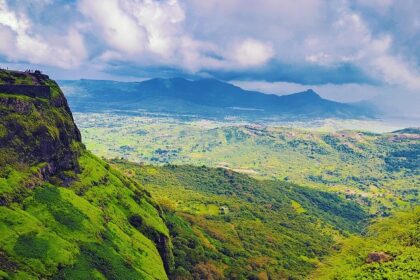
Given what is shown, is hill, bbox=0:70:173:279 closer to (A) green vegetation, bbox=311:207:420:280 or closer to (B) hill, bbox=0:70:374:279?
(B) hill, bbox=0:70:374:279

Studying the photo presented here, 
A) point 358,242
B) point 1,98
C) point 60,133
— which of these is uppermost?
point 1,98

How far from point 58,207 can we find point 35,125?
105ft

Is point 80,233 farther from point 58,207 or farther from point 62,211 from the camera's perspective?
point 58,207

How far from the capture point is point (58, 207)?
132 m

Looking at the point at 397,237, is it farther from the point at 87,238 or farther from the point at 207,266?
the point at 207,266

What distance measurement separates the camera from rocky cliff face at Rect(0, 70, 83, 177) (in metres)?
138

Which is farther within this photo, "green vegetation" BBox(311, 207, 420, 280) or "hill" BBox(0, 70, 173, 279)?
"hill" BBox(0, 70, 173, 279)

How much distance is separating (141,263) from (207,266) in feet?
176

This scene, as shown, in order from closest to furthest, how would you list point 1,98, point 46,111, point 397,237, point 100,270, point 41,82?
point 397,237, point 100,270, point 1,98, point 46,111, point 41,82

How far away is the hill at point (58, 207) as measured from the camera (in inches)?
4363

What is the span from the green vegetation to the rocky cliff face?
9381 centimetres

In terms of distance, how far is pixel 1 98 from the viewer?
142 metres

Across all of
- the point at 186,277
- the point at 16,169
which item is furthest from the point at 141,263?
the point at 16,169

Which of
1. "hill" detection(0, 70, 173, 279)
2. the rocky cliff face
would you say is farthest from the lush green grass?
the rocky cliff face
